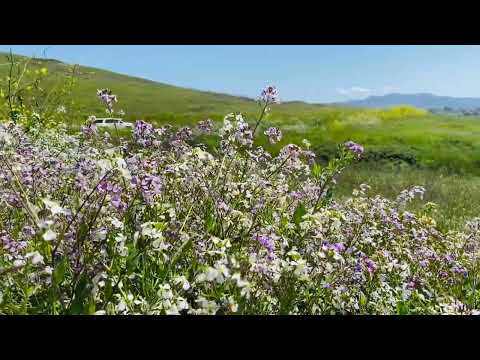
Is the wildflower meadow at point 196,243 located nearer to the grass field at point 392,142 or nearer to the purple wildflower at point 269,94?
the purple wildflower at point 269,94

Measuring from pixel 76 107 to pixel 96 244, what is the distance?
927 centimetres

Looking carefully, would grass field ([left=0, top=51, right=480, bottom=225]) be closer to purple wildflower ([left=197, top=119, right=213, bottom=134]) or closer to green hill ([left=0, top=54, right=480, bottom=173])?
green hill ([left=0, top=54, right=480, bottom=173])

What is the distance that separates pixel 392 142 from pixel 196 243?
16980mm

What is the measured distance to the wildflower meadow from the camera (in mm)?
2566

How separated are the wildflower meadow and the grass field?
3653mm

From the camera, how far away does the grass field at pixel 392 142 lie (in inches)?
429

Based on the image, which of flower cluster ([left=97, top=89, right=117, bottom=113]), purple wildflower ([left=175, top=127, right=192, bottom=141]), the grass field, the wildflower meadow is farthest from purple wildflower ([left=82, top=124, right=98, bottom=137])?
the grass field

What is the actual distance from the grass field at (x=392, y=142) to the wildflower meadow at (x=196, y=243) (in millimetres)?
3653

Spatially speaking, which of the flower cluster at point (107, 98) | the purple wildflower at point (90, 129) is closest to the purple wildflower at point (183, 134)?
the purple wildflower at point (90, 129)
